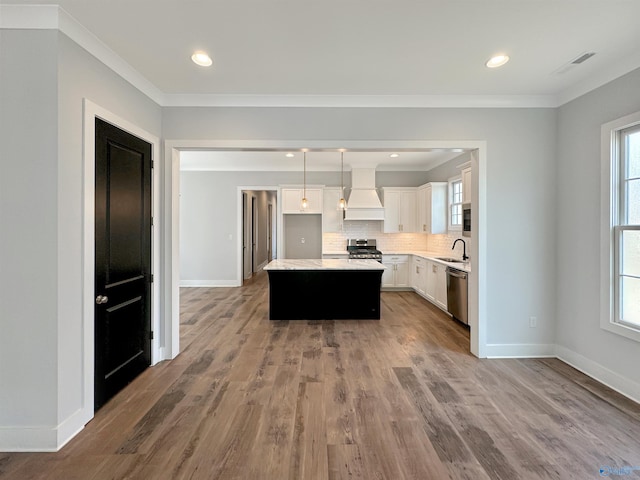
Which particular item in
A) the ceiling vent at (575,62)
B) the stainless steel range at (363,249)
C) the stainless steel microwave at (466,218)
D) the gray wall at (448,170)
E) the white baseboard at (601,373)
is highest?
the ceiling vent at (575,62)

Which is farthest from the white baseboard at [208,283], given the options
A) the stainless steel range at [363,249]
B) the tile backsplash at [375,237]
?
the stainless steel range at [363,249]

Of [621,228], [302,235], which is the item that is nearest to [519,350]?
[621,228]

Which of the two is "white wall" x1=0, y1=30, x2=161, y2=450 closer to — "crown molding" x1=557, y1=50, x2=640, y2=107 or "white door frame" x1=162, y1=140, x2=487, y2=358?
"white door frame" x1=162, y1=140, x2=487, y2=358

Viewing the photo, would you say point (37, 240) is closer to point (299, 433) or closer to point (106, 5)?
point (106, 5)

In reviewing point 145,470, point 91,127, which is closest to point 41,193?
point 91,127

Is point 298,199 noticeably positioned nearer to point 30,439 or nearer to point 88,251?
point 88,251

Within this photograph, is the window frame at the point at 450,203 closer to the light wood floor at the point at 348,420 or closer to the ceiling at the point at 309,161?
the ceiling at the point at 309,161

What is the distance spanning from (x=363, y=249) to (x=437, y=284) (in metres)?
2.11

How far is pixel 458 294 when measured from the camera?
4488mm

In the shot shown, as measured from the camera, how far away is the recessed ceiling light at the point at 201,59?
8.16 ft

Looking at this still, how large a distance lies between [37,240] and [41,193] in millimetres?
305

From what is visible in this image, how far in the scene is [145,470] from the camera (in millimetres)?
1762

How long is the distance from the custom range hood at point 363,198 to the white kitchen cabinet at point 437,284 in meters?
1.75

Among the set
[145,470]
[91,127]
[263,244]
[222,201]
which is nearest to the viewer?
[145,470]
